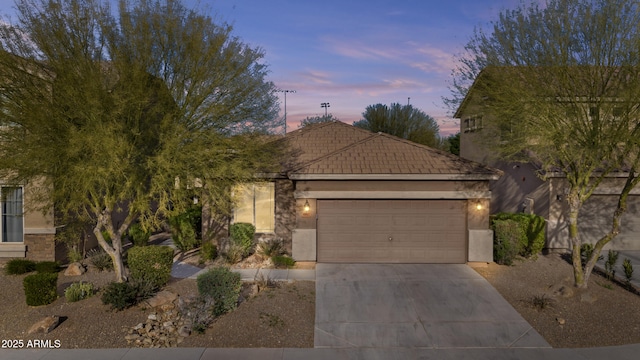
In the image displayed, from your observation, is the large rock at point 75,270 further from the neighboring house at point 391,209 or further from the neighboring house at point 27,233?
the neighboring house at point 391,209

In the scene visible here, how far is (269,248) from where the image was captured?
13.3m

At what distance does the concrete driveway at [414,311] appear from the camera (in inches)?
306

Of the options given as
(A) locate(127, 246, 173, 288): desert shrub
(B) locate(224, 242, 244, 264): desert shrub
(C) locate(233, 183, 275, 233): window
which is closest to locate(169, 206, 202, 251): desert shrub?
(C) locate(233, 183, 275, 233): window

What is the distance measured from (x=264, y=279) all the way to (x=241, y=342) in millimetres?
3432

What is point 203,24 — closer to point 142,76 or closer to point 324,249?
point 142,76

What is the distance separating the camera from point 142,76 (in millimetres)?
9609

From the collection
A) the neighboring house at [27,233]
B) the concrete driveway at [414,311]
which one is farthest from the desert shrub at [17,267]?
the concrete driveway at [414,311]

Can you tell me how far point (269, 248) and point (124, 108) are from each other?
21.0ft

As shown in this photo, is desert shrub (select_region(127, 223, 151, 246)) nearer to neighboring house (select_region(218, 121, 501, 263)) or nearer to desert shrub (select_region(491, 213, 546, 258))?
neighboring house (select_region(218, 121, 501, 263))

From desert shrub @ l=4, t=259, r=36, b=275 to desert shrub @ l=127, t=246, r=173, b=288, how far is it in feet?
13.4

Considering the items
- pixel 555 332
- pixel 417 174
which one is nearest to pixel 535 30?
pixel 417 174

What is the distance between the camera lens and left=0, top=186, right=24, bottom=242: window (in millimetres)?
12828

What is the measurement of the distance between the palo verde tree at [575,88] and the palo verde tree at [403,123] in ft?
118

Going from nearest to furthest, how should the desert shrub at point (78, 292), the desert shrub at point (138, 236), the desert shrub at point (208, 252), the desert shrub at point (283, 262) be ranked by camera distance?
the desert shrub at point (78, 292)
the desert shrub at point (283, 262)
the desert shrub at point (208, 252)
the desert shrub at point (138, 236)
